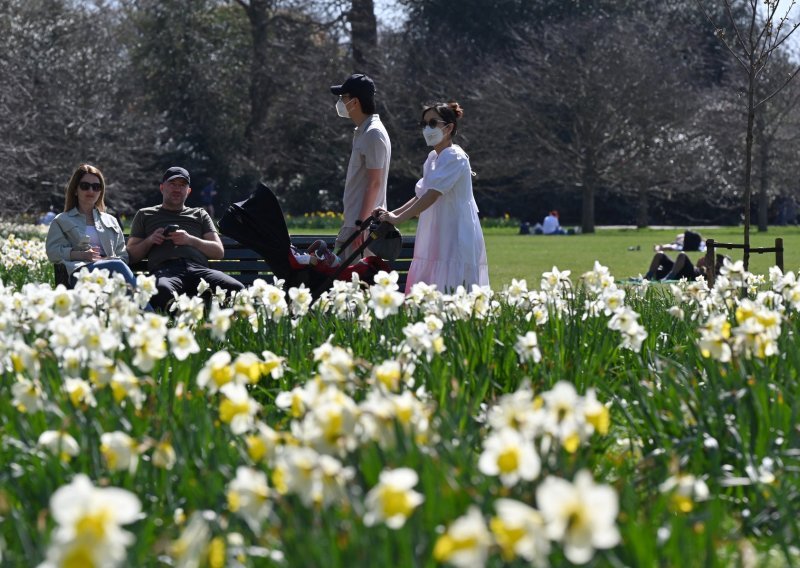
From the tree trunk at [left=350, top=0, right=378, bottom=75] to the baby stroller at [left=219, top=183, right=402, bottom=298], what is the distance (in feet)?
111

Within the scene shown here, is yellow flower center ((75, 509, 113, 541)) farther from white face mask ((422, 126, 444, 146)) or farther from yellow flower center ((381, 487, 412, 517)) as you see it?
white face mask ((422, 126, 444, 146))

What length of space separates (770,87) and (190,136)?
1986cm

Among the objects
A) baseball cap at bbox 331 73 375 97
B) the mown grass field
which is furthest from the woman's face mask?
the mown grass field

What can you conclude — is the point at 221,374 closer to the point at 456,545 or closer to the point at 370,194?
the point at 456,545

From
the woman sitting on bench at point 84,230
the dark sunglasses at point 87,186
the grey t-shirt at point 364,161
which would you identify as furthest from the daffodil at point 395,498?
the dark sunglasses at point 87,186

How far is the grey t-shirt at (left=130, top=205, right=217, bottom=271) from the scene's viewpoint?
8078mm

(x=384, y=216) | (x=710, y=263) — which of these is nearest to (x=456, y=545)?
(x=384, y=216)

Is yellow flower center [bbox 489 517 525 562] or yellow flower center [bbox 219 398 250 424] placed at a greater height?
yellow flower center [bbox 219 398 250 424]

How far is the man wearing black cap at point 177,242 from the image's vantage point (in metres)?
7.94

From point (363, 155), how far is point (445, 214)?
57 cm

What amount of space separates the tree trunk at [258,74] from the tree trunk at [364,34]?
3.04m

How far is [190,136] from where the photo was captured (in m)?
46.8

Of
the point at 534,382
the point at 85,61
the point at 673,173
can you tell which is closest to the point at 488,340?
the point at 534,382

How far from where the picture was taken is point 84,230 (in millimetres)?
7945
